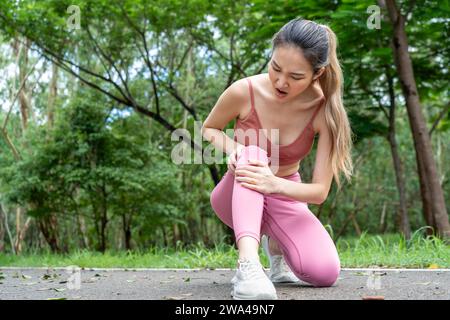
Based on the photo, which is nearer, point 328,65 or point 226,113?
point 328,65

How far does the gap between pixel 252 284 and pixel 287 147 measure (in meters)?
0.83

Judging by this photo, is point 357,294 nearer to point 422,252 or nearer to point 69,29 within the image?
point 422,252

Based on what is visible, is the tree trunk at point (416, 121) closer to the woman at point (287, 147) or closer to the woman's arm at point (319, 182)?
the woman at point (287, 147)

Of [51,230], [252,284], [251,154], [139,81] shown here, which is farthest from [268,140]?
[139,81]

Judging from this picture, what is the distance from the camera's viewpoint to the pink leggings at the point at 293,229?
2594mm

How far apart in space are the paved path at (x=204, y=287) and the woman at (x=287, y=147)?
0.15 meters

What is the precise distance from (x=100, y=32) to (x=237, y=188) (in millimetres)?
8562

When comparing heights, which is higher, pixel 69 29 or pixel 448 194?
pixel 69 29

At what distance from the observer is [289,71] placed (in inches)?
98.7

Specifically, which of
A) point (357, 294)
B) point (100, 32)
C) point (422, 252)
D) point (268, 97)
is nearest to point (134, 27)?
point (100, 32)

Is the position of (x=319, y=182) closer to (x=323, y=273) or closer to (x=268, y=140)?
(x=268, y=140)

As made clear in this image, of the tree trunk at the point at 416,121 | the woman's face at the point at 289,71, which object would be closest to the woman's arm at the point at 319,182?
the woman's face at the point at 289,71

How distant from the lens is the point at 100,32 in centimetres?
1037

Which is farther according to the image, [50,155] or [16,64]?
[16,64]
